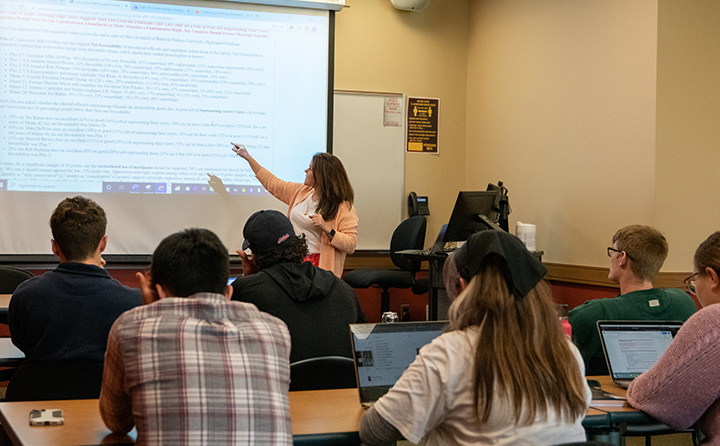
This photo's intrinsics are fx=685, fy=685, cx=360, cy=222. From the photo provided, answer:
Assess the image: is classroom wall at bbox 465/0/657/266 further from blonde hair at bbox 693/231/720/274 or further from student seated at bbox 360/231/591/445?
student seated at bbox 360/231/591/445

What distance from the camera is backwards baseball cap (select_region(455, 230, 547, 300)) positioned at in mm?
1421

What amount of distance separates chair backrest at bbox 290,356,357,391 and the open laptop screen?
798 millimetres

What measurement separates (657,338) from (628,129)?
7.45 ft

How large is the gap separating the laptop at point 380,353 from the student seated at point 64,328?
0.77 m

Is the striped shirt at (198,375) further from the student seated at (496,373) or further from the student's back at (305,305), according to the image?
the student's back at (305,305)

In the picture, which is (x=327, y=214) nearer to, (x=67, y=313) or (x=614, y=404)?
(x=67, y=313)

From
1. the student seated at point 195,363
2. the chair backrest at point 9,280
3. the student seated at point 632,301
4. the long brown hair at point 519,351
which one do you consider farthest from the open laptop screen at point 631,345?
the chair backrest at point 9,280

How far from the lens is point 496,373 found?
1.38 m

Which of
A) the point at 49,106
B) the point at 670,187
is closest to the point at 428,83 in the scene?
the point at 670,187

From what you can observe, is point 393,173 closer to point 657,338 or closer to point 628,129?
point 628,129

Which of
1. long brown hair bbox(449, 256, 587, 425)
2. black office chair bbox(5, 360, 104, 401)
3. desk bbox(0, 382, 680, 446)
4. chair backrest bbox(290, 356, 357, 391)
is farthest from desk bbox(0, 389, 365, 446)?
long brown hair bbox(449, 256, 587, 425)

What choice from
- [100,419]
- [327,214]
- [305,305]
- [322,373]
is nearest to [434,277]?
[327,214]

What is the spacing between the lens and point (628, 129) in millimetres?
4156

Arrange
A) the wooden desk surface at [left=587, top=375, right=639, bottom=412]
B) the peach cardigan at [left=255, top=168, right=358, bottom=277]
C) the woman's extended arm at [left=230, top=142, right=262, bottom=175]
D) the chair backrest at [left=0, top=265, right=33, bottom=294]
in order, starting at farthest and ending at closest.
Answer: the woman's extended arm at [left=230, top=142, right=262, bottom=175], the peach cardigan at [left=255, top=168, right=358, bottom=277], the chair backrest at [left=0, top=265, right=33, bottom=294], the wooden desk surface at [left=587, top=375, right=639, bottom=412]
